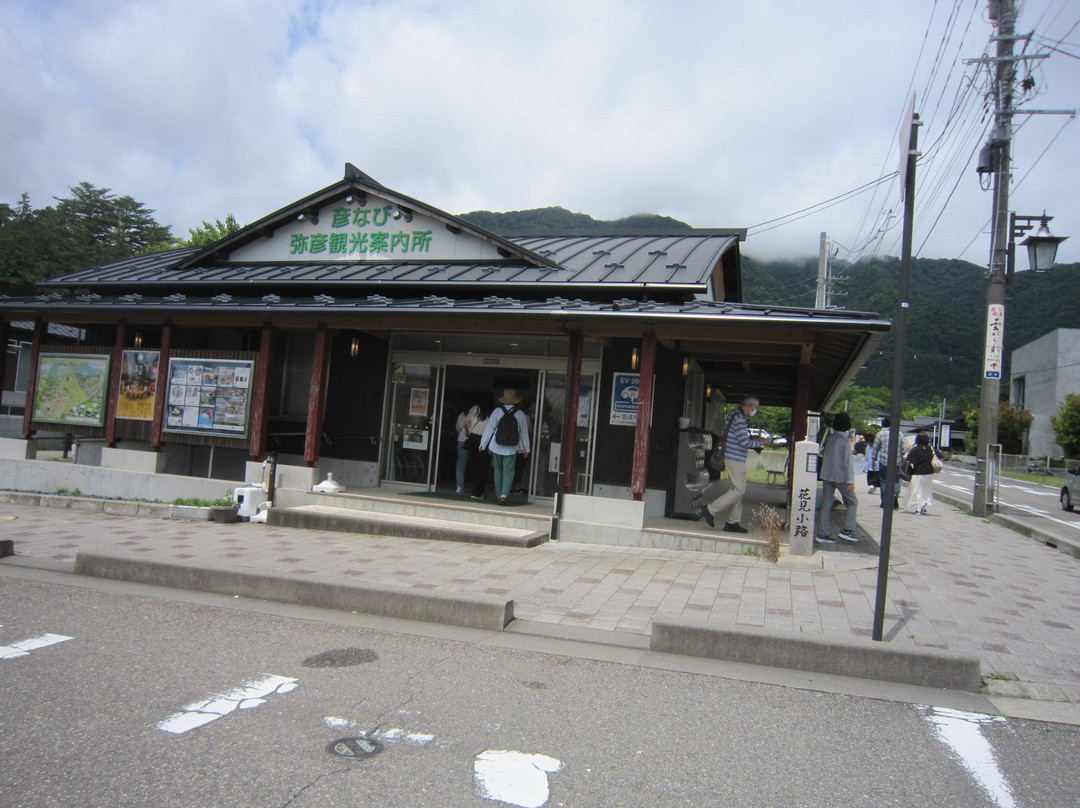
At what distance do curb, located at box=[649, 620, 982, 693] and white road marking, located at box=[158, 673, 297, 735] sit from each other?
2.72 meters

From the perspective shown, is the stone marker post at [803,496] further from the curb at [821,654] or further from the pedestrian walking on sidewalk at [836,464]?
the curb at [821,654]

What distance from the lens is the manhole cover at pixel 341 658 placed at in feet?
16.0

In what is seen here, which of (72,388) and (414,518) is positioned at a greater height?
(72,388)

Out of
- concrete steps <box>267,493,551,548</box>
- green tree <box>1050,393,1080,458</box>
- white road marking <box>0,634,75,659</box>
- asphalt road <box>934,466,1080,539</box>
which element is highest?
green tree <box>1050,393,1080,458</box>

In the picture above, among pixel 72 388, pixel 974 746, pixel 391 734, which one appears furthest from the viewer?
pixel 72 388

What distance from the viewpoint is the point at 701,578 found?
7.59 metres

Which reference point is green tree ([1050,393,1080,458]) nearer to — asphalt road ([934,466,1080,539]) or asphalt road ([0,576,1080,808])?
asphalt road ([934,466,1080,539])

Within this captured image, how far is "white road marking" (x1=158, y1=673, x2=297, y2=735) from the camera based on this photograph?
12.4ft

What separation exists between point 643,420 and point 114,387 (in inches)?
388

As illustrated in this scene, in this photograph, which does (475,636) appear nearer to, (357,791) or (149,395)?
(357,791)

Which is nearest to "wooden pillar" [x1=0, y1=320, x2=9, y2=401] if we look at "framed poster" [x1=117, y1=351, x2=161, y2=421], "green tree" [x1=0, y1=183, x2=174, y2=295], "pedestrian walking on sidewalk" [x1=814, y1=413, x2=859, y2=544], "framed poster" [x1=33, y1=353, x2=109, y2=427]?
"framed poster" [x1=33, y1=353, x2=109, y2=427]

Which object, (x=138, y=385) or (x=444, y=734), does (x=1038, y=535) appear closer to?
(x=444, y=734)

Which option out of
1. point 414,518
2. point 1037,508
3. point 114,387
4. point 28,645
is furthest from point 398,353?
point 1037,508

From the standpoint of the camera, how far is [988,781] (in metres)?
3.52
